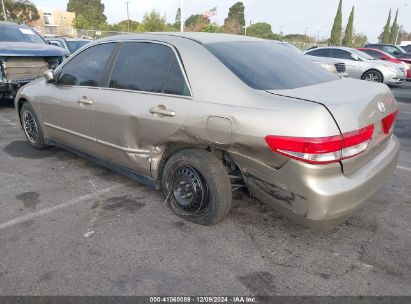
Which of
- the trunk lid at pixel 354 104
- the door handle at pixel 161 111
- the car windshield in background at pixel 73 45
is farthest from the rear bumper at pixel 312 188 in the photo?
the car windshield in background at pixel 73 45

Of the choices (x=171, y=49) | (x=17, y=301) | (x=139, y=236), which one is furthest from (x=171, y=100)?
(x=17, y=301)

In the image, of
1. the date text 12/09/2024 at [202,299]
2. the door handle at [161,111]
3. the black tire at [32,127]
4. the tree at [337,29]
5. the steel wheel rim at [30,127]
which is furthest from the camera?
the tree at [337,29]

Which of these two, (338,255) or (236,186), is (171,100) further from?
(338,255)

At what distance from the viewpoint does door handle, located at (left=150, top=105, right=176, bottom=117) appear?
9.63ft

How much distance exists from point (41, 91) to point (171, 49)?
90.2 inches

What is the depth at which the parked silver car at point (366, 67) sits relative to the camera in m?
12.8

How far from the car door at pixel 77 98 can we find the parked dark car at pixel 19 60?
3522mm

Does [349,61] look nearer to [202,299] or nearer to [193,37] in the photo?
[193,37]

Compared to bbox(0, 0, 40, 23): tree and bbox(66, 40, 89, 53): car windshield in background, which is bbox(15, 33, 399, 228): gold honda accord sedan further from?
bbox(0, 0, 40, 23): tree

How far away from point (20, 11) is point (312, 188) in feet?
190

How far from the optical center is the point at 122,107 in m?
3.32

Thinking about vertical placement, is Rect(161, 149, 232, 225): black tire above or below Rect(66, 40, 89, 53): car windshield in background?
below

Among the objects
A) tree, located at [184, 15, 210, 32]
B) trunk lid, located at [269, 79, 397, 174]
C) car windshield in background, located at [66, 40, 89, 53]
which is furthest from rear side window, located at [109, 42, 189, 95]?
tree, located at [184, 15, 210, 32]

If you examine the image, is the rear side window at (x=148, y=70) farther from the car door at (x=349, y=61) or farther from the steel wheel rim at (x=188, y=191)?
the car door at (x=349, y=61)
